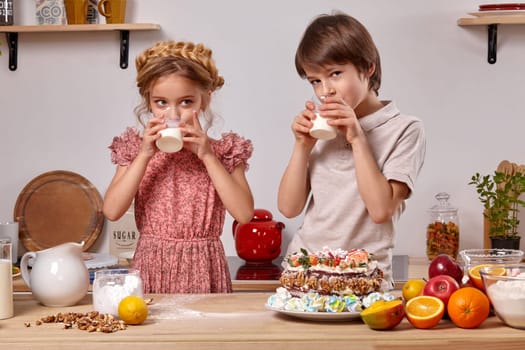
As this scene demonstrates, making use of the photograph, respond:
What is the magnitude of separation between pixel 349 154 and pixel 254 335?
0.66 m

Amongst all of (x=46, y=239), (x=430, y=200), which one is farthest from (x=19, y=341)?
(x=430, y=200)

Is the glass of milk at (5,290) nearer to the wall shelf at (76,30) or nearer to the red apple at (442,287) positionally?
the red apple at (442,287)

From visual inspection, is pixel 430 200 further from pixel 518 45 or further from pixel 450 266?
pixel 450 266

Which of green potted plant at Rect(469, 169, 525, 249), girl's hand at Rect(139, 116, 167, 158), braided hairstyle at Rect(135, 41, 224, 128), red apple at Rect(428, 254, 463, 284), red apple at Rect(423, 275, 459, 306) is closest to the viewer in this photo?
red apple at Rect(423, 275, 459, 306)

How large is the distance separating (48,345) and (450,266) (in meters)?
0.71

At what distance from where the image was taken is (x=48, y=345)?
4.47 feet

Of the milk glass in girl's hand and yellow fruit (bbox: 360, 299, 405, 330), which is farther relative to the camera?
the milk glass in girl's hand

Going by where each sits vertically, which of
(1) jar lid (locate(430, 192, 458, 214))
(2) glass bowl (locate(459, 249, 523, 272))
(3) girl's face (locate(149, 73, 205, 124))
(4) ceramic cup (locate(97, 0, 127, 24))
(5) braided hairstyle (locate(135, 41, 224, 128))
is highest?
(4) ceramic cup (locate(97, 0, 127, 24))

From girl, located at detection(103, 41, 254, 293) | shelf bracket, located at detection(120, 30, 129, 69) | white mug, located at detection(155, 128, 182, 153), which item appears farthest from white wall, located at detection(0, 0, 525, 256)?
white mug, located at detection(155, 128, 182, 153)

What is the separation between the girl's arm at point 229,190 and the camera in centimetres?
196

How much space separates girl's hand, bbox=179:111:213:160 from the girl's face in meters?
0.01

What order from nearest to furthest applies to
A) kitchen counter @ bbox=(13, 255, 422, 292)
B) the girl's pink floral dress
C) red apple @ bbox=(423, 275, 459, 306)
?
red apple @ bbox=(423, 275, 459, 306)
the girl's pink floral dress
kitchen counter @ bbox=(13, 255, 422, 292)

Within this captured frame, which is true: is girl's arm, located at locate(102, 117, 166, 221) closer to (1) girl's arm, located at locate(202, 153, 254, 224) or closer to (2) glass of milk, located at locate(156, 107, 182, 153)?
(2) glass of milk, located at locate(156, 107, 182, 153)

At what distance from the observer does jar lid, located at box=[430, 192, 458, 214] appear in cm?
293
